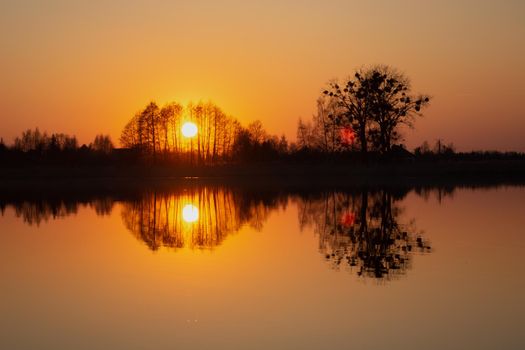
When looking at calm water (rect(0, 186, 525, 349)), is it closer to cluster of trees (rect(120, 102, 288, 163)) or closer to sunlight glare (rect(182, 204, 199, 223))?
sunlight glare (rect(182, 204, 199, 223))

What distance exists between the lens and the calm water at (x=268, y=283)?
9742mm

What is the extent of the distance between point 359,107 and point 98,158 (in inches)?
1741

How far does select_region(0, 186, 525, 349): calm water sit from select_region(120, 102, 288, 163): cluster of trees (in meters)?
63.7

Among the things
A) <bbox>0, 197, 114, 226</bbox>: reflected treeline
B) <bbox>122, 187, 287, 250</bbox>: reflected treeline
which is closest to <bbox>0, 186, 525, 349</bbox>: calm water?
<bbox>122, 187, 287, 250</bbox>: reflected treeline

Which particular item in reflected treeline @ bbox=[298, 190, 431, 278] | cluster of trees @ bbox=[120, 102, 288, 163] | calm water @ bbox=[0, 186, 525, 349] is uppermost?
cluster of trees @ bbox=[120, 102, 288, 163]

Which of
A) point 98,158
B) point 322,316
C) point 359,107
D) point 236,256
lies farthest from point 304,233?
point 98,158

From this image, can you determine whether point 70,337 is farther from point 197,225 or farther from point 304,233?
point 197,225

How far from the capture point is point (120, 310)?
448 inches

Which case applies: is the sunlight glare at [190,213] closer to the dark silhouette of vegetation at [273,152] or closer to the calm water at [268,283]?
the calm water at [268,283]

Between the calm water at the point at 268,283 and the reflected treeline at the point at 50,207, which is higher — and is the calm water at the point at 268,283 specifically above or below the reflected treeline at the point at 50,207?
below

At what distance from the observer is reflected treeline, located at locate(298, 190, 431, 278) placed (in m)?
15.3

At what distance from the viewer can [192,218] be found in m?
27.8

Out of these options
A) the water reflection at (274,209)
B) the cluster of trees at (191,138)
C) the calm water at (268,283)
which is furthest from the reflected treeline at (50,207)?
the cluster of trees at (191,138)

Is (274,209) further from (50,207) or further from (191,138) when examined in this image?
(191,138)
